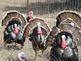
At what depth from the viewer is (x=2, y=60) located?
14.9 metres

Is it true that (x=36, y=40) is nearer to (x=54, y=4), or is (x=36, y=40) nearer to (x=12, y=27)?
(x=12, y=27)

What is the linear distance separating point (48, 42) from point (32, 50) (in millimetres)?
1325

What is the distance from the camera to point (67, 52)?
42.9 feet

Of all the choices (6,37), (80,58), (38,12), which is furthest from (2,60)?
(38,12)

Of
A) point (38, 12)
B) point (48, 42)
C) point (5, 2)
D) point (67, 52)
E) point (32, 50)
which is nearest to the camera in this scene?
point (67, 52)

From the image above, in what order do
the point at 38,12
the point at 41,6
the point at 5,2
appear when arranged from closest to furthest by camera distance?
1. the point at 38,12
2. the point at 41,6
3. the point at 5,2

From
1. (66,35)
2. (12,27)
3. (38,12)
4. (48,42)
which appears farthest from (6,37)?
(38,12)

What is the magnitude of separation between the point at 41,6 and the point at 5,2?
9.38 feet

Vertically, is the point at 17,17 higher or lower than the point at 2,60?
higher

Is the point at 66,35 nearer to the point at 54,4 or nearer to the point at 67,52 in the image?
the point at 67,52

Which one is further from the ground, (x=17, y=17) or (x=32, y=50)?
(x=17, y=17)

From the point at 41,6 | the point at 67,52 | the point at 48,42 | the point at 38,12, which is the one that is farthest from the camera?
the point at 41,6

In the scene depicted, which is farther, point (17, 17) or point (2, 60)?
point (17, 17)

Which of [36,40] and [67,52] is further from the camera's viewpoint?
[36,40]
